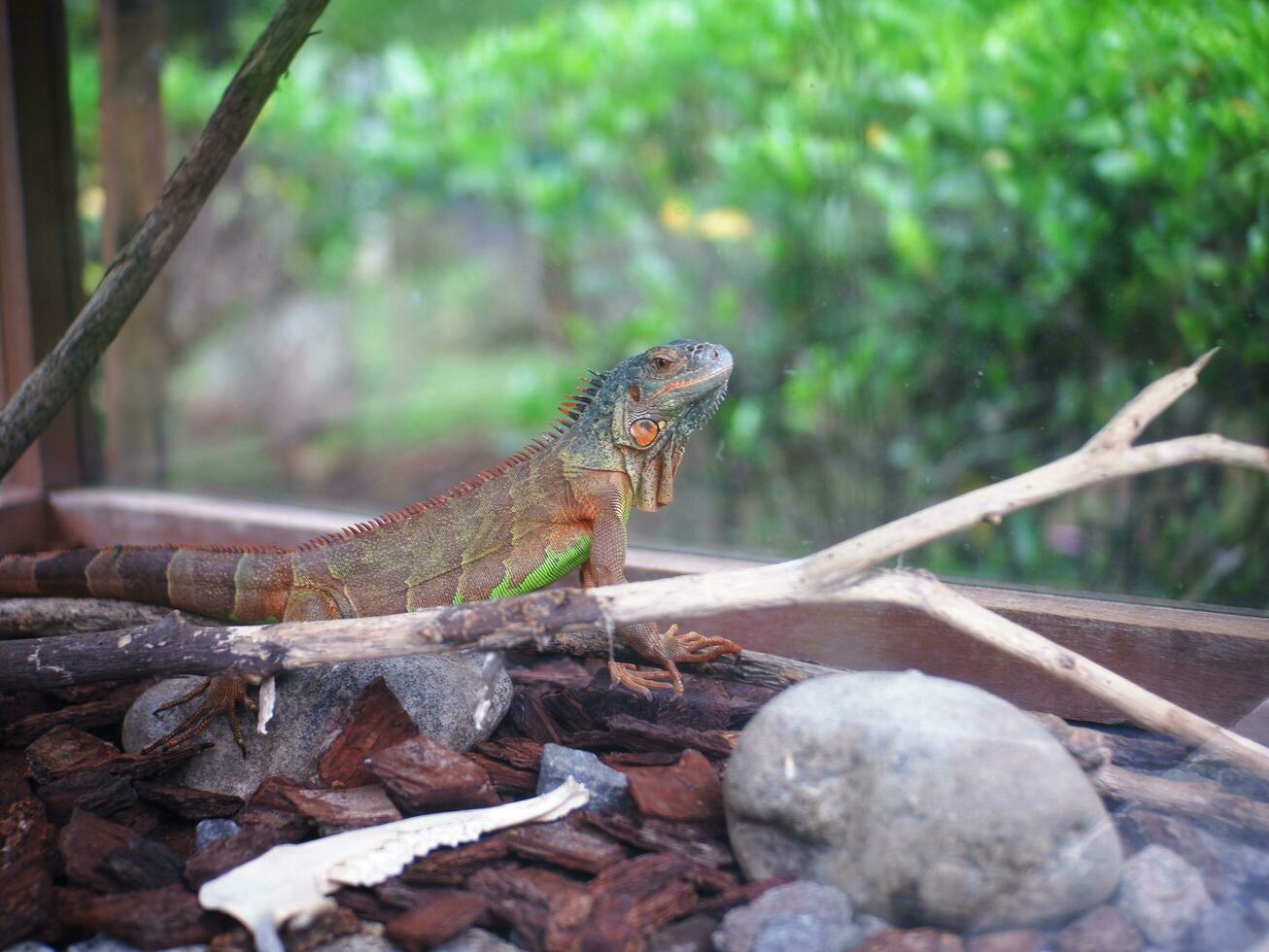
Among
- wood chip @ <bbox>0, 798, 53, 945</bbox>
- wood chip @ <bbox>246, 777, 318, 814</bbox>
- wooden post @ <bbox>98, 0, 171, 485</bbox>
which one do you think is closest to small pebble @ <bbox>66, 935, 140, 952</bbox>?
wood chip @ <bbox>0, 798, 53, 945</bbox>

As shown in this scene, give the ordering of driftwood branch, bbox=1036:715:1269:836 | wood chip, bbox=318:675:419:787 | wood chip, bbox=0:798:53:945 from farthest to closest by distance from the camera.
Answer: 1. wood chip, bbox=318:675:419:787
2. driftwood branch, bbox=1036:715:1269:836
3. wood chip, bbox=0:798:53:945

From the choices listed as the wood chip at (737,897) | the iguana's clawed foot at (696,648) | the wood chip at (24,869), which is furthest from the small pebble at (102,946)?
the iguana's clawed foot at (696,648)

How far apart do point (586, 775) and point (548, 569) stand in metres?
0.90

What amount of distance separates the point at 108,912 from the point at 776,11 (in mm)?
5214

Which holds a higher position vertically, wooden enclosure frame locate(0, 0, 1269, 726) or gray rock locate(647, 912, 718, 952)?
wooden enclosure frame locate(0, 0, 1269, 726)

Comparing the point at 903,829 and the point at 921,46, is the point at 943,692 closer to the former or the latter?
the point at 903,829

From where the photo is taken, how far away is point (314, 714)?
2.81 m

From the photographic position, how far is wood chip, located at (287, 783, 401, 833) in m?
2.42

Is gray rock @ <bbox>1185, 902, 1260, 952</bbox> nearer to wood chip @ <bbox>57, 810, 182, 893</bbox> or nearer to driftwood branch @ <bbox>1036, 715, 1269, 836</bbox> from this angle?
driftwood branch @ <bbox>1036, 715, 1269, 836</bbox>

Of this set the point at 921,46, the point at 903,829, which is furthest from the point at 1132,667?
the point at 921,46

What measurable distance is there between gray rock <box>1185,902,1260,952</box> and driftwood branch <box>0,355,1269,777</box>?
439 millimetres

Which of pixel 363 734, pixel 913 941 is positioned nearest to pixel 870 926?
pixel 913 941

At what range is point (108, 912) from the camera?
6.88 feet

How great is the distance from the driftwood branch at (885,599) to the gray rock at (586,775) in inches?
16.5
